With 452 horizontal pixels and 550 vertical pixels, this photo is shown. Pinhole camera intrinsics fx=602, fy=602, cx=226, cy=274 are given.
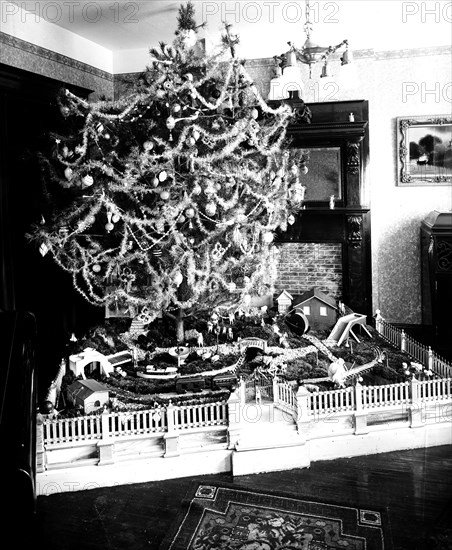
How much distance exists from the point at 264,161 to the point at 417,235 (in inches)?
107

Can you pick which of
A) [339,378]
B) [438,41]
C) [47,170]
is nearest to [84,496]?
[339,378]

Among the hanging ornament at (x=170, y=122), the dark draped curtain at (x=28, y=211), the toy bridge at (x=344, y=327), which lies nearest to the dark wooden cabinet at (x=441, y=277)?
the toy bridge at (x=344, y=327)

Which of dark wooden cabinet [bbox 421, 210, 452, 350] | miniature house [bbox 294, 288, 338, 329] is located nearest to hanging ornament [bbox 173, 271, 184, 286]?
miniature house [bbox 294, 288, 338, 329]

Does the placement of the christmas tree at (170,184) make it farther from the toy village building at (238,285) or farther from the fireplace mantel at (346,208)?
the fireplace mantel at (346,208)

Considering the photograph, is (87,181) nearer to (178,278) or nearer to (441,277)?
(178,278)

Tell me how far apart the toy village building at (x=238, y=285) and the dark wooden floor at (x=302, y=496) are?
15 mm

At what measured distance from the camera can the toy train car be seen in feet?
15.3

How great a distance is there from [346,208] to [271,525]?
4616 millimetres

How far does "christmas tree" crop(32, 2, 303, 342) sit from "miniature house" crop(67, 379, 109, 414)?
3.79ft

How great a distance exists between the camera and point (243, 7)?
20.8ft

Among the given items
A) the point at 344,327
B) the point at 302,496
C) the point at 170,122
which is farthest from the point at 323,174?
the point at 302,496

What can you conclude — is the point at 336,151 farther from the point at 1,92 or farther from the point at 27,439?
the point at 27,439

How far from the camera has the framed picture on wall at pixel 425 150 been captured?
7219 millimetres

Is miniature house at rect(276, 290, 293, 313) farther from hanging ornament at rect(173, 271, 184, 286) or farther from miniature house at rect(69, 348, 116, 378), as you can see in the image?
miniature house at rect(69, 348, 116, 378)
